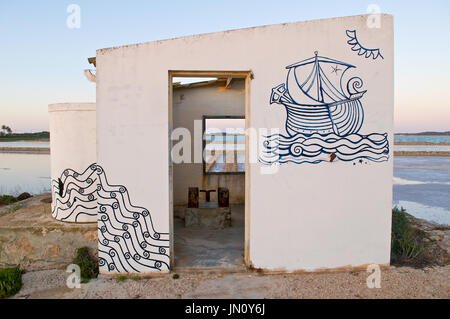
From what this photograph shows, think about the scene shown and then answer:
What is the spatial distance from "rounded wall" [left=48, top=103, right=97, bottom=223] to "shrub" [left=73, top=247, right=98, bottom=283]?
648mm

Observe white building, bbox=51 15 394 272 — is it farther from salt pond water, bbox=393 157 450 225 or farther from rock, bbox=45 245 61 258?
salt pond water, bbox=393 157 450 225

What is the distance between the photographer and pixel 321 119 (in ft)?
14.1

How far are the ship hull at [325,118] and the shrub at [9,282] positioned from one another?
13.2ft

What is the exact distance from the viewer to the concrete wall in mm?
4176

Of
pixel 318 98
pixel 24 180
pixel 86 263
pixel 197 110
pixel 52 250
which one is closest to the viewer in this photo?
pixel 318 98

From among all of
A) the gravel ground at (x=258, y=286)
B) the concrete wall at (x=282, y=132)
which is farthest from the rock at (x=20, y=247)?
the concrete wall at (x=282, y=132)

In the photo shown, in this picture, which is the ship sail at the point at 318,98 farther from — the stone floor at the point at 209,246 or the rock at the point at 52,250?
the rock at the point at 52,250

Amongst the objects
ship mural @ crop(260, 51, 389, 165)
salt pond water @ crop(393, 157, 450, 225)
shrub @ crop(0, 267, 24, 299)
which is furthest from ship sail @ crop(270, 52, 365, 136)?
salt pond water @ crop(393, 157, 450, 225)

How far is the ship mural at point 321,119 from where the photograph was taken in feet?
14.0

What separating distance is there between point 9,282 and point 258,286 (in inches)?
125

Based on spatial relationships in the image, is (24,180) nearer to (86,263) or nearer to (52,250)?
(52,250)

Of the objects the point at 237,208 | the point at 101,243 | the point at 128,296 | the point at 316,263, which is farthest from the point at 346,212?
the point at 237,208

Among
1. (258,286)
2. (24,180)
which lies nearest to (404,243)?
(258,286)
